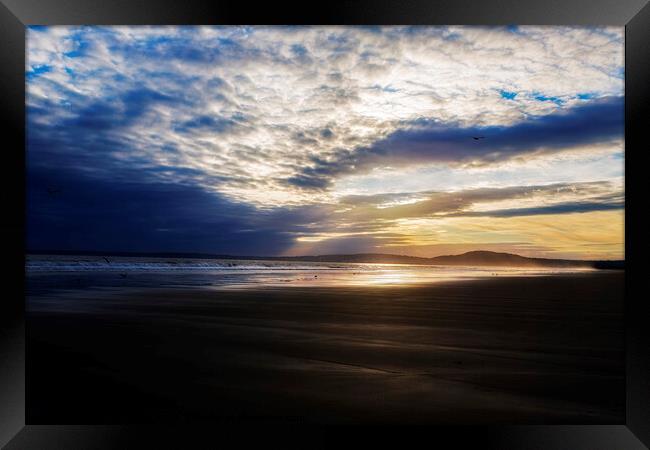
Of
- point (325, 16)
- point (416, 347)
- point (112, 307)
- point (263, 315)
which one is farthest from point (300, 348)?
point (112, 307)

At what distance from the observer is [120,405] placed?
8.36 feet

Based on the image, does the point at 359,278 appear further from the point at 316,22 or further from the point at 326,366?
the point at 316,22

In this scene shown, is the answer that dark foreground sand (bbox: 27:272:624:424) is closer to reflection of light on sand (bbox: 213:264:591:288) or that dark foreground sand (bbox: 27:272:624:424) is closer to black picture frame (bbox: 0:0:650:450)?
black picture frame (bbox: 0:0:650:450)

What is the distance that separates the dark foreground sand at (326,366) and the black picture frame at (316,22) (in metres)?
0.09

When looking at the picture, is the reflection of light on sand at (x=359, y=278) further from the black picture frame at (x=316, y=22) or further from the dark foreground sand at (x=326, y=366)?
the black picture frame at (x=316, y=22)

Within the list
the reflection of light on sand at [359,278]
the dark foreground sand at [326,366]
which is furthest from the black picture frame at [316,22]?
the reflection of light on sand at [359,278]

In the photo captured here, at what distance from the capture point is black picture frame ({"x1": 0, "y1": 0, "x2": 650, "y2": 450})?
2357 mm

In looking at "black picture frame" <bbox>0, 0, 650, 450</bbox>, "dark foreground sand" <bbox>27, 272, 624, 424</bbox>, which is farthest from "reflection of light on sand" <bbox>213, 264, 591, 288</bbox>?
"black picture frame" <bbox>0, 0, 650, 450</bbox>

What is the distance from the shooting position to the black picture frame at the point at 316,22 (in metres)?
2.36

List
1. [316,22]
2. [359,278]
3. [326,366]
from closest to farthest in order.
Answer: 1. [316,22]
2. [326,366]
3. [359,278]

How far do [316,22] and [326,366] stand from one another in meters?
2.43

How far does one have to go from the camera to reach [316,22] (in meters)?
2.83

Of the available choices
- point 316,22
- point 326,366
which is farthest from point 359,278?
point 316,22
